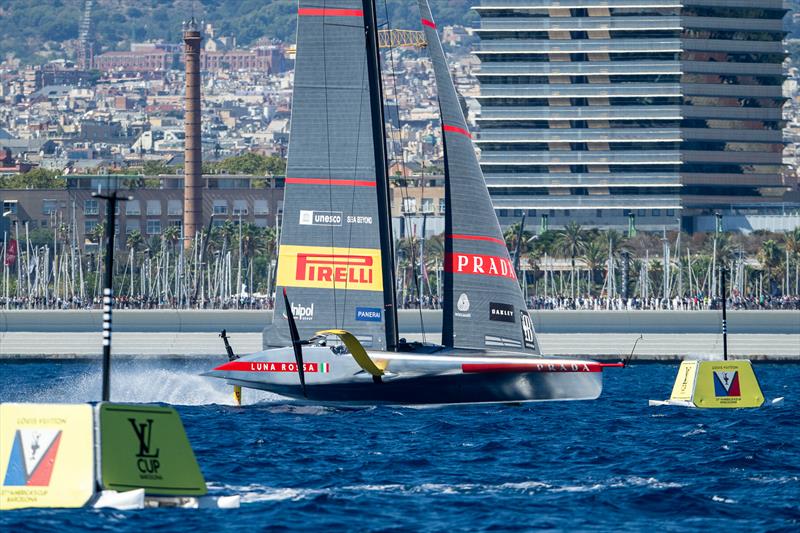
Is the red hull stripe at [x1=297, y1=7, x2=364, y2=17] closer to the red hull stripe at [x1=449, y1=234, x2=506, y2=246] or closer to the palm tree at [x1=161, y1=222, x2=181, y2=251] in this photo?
the red hull stripe at [x1=449, y1=234, x2=506, y2=246]

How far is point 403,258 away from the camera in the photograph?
517ft

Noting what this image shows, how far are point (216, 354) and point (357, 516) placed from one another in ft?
214

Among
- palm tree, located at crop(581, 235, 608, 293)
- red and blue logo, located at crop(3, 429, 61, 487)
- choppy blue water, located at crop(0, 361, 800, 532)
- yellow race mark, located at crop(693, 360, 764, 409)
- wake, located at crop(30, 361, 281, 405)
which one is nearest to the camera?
red and blue logo, located at crop(3, 429, 61, 487)

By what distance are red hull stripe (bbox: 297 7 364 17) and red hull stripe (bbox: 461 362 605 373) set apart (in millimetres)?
8959

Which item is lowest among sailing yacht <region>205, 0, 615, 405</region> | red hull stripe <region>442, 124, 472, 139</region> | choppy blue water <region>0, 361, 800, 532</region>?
choppy blue water <region>0, 361, 800, 532</region>

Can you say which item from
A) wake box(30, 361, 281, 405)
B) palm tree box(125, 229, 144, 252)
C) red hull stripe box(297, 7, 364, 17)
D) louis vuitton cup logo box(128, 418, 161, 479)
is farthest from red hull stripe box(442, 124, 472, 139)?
palm tree box(125, 229, 144, 252)

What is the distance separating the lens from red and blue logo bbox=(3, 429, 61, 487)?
24.5m

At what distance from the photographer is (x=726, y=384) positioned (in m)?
48.6

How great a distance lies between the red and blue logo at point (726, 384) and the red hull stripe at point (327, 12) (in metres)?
13.8

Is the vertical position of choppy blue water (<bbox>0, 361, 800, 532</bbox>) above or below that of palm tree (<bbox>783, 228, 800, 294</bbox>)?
below

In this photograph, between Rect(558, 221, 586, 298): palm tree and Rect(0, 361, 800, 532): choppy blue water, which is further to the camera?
Rect(558, 221, 586, 298): palm tree

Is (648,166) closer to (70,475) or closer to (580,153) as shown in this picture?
(580,153)

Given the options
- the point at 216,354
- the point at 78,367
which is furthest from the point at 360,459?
the point at 216,354

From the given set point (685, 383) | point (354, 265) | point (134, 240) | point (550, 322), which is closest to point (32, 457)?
point (354, 265)
